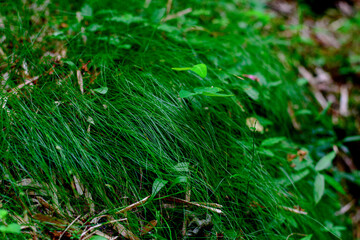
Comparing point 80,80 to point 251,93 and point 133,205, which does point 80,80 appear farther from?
point 251,93

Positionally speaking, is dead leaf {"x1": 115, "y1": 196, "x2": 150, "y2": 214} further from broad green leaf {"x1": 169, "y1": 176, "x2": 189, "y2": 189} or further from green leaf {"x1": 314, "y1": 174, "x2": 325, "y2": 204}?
green leaf {"x1": 314, "y1": 174, "x2": 325, "y2": 204}

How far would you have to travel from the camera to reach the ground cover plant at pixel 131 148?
43.1 inches

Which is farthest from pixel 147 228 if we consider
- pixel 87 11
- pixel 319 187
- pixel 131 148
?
pixel 87 11

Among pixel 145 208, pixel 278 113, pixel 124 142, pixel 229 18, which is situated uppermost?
pixel 229 18

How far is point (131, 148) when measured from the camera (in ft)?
3.92

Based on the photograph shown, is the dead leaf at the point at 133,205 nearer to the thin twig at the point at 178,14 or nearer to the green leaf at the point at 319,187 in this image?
the green leaf at the point at 319,187

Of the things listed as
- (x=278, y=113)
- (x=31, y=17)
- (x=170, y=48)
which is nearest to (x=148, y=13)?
(x=170, y=48)

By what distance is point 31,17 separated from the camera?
1.78 m

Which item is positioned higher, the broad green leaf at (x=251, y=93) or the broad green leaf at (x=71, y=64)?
the broad green leaf at (x=71, y=64)

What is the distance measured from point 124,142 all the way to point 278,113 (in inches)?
46.3

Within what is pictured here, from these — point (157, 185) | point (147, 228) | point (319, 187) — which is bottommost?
point (319, 187)

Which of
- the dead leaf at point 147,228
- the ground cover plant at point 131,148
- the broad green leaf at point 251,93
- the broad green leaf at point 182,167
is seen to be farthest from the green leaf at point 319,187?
the dead leaf at point 147,228

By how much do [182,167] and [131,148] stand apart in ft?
0.78

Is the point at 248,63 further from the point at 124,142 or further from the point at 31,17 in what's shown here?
the point at 31,17
